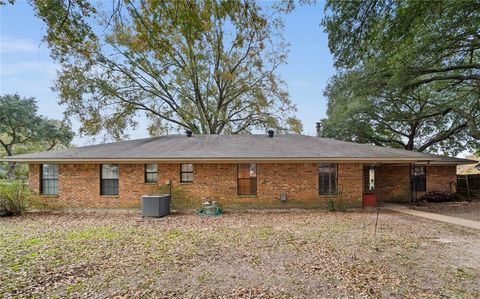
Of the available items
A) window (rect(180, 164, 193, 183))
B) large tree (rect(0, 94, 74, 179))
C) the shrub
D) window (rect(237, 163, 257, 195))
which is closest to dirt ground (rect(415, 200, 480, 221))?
window (rect(237, 163, 257, 195))

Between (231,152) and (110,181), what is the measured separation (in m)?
5.82

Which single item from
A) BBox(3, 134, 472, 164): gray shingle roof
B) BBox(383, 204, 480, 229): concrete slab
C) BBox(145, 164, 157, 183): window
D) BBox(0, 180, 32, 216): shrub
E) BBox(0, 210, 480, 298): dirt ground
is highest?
BBox(3, 134, 472, 164): gray shingle roof

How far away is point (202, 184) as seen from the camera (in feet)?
40.1

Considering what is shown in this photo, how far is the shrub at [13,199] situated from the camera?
10922 mm

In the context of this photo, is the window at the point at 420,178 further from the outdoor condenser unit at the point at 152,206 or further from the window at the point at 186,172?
the outdoor condenser unit at the point at 152,206

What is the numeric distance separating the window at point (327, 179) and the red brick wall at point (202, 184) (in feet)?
0.96

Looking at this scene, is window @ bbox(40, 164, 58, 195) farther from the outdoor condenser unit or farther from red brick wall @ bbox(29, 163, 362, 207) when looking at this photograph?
the outdoor condenser unit

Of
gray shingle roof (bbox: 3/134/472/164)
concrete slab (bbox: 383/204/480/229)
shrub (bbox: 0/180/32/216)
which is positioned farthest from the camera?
gray shingle roof (bbox: 3/134/472/164)

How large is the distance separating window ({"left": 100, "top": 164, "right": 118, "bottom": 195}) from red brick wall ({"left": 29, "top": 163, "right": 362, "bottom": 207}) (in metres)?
0.22

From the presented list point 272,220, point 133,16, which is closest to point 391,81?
point 272,220

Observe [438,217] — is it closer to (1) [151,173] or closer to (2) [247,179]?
(2) [247,179]

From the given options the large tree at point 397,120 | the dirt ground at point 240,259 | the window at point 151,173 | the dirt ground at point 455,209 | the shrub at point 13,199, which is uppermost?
the large tree at point 397,120

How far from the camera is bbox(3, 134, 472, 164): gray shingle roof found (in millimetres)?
11641

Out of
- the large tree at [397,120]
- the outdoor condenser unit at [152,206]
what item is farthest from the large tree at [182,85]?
the outdoor condenser unit at [152,206]
